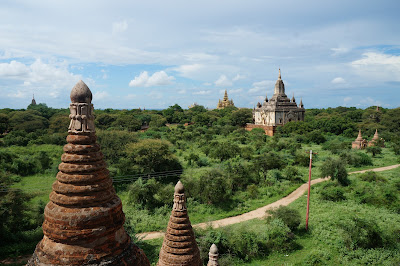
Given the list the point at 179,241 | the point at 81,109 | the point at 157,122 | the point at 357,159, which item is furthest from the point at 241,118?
the point at 81,109

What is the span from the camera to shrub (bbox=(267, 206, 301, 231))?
18547 mm

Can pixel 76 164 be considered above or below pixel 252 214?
above

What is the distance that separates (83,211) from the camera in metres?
4.36

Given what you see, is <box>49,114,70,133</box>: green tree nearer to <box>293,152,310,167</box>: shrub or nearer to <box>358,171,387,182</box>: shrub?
<box>293,152,310,167</box>: shrub

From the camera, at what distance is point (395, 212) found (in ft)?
66.0

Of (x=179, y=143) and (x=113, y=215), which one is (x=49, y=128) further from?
(x=113, y=215)

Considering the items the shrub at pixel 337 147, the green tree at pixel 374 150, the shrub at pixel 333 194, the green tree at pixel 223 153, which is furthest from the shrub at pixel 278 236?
the green tree at pixel 374 150

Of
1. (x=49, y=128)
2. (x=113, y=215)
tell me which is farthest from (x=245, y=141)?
(x=113, y=215)

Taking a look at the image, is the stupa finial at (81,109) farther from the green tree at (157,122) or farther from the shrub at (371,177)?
the green tree at (157,122)

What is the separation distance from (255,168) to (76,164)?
82.8 ft

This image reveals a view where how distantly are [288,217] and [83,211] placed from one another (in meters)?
16.7

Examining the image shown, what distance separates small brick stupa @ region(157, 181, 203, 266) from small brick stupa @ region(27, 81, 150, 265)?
10.0 feet

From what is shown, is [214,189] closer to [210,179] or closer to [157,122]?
[210,179]

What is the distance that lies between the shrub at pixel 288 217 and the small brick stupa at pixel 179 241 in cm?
1222
